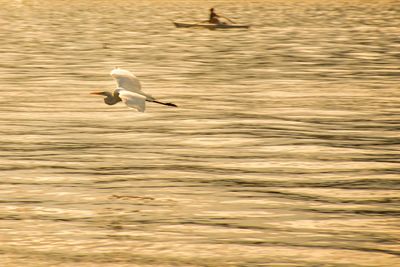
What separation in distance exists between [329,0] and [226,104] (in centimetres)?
16986

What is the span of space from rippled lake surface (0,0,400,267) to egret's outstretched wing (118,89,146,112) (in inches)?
39.7

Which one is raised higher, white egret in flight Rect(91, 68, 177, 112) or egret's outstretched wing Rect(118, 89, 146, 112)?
egret's outstretched wing Rect(118, 89, 146, 112)

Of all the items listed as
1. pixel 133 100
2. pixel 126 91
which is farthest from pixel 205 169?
pixel 126 91

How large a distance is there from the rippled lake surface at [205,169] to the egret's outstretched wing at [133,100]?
39.7 inches

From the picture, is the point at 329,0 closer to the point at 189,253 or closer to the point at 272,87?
the point at 272,87

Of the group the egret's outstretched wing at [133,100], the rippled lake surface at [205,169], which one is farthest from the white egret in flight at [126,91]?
the rippled lake surface at [205,169]

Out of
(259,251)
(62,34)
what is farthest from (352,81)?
(62,34)

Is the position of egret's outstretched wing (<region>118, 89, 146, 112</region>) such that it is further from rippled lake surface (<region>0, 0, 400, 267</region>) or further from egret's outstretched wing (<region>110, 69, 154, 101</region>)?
rippled lake surface (<region>0, 0, 400, 267</region>)

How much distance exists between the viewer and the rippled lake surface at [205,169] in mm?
13438

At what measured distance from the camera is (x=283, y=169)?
19.0 metres

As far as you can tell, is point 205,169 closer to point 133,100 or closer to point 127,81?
point 133,100

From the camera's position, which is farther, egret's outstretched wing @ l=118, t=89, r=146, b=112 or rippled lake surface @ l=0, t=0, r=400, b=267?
egret's outstretched wing @ l=118, t=89, r=146, b=112

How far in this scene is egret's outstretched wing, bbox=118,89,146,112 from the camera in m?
18.8

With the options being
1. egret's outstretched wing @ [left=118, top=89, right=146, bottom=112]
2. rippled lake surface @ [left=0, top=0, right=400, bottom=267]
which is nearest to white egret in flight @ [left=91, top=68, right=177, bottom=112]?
egret's outstretched wing @ [left=118, top=89, right=146, bottom=112]
